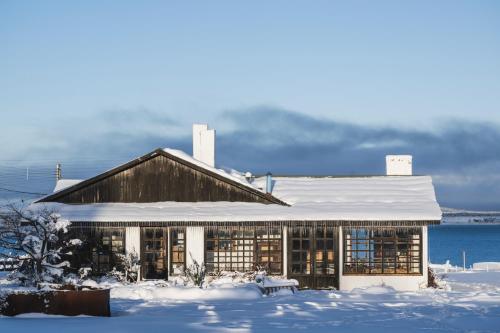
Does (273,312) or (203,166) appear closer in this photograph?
(273,312)

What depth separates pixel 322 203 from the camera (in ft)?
89.6

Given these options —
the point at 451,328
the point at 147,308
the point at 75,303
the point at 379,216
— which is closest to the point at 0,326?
the point at 75,303

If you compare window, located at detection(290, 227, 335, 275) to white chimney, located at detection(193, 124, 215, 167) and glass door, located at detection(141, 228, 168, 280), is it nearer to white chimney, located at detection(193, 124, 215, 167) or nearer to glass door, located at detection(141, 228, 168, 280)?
glass door, located at detection(141, 228, 168, 280)

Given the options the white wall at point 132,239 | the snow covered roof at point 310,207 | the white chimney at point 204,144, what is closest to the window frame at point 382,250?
the snow covered roof at point 310,207

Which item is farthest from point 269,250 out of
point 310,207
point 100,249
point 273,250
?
point 100,249

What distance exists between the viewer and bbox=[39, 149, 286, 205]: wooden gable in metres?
27.3

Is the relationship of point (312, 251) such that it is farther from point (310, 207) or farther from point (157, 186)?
point (157, 186)

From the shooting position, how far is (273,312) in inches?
709

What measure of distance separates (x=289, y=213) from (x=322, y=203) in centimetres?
176

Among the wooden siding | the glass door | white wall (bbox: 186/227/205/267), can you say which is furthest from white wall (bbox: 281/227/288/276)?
the glass door

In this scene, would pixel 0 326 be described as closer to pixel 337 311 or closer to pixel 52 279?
pixel 52 279

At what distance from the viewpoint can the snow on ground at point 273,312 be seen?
50.9ft

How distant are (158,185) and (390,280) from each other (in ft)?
26.6

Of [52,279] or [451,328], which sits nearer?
[451,328]
